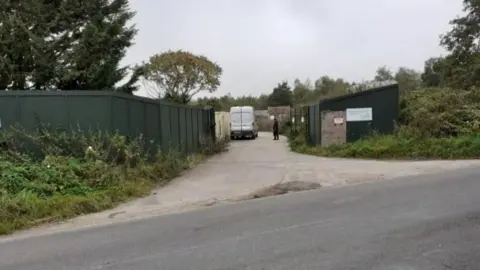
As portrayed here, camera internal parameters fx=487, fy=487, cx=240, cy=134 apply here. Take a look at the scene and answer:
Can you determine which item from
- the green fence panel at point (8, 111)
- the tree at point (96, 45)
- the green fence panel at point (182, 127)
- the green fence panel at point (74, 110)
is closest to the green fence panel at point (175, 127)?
the green fence panel at point (182, 127)

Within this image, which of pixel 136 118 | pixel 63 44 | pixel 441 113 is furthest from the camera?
pixel 63 44

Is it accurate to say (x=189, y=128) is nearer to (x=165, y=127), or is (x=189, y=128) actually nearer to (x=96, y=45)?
(x=165, y=127)

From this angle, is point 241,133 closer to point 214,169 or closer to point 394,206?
point 214,169

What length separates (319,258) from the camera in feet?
18.6

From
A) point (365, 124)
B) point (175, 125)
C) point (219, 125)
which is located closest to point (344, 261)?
point (175, 125)

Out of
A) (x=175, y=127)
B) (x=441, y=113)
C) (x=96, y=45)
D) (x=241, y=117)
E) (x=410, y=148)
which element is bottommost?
(x=410, y=148)

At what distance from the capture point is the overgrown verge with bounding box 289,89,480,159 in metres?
Answer: 17.9

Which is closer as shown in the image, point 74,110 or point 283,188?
point 283,188

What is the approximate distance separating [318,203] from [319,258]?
153 inches

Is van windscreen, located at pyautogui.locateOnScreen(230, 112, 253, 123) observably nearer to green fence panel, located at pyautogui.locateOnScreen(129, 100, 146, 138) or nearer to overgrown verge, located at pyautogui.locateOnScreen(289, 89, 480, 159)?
overgrown verge, located at pyautogui.locateOnScreen(289, 89, 480, 159)

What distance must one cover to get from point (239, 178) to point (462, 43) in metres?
30.6

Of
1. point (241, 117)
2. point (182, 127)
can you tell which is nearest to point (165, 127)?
point (182, 127)

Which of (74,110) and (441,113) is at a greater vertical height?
(74,110)

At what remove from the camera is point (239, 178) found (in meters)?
14.1
